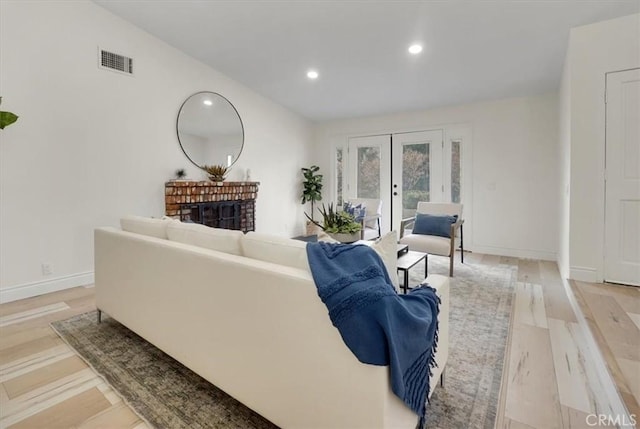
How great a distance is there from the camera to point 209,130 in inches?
177

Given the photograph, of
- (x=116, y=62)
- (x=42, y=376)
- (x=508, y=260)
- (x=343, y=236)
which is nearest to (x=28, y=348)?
(x=42, y=376)

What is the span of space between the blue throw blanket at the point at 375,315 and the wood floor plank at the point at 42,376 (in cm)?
170

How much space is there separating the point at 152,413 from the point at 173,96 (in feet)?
12.2

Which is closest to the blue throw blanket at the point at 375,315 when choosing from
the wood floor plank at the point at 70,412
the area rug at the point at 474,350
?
the area rug at the point at 474,350

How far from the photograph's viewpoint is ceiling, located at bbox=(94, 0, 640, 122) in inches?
115

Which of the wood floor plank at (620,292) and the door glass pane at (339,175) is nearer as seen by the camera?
the wood floor plank at (620,292)

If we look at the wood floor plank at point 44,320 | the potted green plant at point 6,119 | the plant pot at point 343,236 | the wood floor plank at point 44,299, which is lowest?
the wood floor plank at point 44,320

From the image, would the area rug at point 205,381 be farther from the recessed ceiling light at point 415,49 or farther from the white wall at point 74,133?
the recessed ceiling light at point 415,49

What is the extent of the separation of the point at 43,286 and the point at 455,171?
216 inches

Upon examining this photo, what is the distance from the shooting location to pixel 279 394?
1.27m

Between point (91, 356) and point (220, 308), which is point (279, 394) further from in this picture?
point (91, 356)

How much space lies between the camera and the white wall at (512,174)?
4434 millimetres

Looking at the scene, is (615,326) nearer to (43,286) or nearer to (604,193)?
(604,193)

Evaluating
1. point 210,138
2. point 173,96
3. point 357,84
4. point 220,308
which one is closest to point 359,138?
point 357,84
